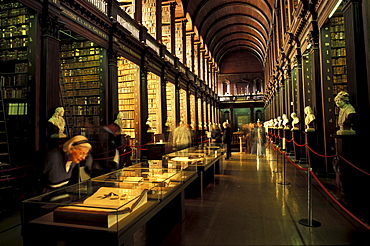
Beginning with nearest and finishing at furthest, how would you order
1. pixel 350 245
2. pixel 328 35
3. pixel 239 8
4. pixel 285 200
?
pixel 350 245
pixel 285 200
pixel 328 35
pixel 239 8

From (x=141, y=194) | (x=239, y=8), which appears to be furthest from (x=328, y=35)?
(x=239, y=8)

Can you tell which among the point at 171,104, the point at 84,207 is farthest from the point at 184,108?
the point at 84,207

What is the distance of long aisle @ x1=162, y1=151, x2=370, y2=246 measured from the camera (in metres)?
2.59

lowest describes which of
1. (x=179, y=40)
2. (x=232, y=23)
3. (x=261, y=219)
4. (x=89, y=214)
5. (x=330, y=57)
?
(x=261, y=219)

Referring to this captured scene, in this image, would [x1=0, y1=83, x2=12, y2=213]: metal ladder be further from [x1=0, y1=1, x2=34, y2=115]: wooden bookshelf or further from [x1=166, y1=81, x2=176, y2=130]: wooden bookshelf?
[x1=166, y1=81, x2=176, y2=130]: wooden bookshelf

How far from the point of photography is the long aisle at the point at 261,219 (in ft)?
8.48

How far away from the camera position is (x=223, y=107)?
29406 millimetres

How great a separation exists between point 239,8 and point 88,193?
21.8 m

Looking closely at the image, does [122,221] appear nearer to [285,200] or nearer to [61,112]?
[285,200]

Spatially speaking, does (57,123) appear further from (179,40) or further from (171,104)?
(179,40)

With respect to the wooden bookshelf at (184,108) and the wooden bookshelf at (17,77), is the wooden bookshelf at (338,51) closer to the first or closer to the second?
the wooden bookshelf at (17,77)

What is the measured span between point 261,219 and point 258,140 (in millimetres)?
7082

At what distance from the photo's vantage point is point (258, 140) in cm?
995

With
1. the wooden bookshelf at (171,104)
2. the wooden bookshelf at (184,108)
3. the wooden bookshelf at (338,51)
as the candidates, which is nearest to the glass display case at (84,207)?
the wooden bookshelf at (338,51)
